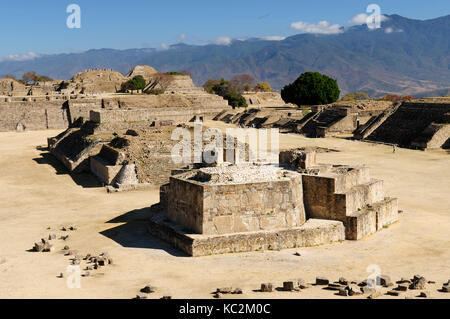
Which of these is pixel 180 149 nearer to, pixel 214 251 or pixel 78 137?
pixel 78 137

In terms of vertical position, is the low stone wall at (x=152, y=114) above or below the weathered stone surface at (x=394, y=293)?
above

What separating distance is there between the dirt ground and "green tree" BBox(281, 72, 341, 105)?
32.5 meters

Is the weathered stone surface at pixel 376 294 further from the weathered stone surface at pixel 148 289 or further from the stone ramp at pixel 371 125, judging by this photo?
the stone ramp at pixel 371 125

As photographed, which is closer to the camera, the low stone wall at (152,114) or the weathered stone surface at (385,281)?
the weathered stone surface at (385,281)

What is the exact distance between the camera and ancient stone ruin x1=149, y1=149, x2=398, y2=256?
588 inches

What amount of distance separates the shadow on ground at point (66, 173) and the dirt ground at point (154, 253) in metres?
0.24

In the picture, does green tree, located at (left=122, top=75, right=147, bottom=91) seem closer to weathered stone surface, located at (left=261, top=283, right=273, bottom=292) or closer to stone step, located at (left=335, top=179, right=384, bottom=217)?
stone step, located at (left=335, top=179, right=384, bottom=217)

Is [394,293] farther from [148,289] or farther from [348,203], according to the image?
[148,289]

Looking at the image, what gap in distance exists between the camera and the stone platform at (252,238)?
48.2 ft

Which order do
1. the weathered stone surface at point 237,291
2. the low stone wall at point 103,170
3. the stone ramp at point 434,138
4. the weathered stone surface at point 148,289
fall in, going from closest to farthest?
the weathered stone surface at point 237,291 → the weathered stone surface at point 148,289 → the low stone wall at point 103,170 → the stone ramp at point 434,138

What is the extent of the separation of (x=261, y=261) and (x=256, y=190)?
7.19 ft

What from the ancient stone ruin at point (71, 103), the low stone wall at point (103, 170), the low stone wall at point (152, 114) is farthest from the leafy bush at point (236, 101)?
the low stone wall at point (103, 170)
